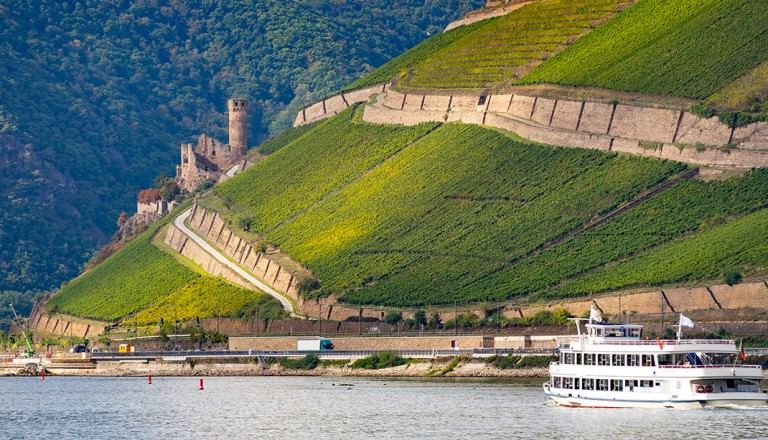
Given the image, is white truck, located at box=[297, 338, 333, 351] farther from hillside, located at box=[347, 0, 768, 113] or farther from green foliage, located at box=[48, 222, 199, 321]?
hillside, located at box=[347, 0, 768, 113]

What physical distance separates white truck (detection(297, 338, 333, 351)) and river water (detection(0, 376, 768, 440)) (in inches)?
416

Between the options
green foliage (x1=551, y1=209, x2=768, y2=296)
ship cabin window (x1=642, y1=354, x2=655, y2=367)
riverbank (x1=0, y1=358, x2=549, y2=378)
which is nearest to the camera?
ship cabin window (x1=642, y1=354, x2=655, y2=367)

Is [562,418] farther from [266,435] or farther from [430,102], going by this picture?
[430,102]

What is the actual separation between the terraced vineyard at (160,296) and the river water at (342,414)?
30.6 metres

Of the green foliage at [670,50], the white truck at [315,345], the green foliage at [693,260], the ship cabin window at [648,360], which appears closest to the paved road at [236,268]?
the white truck at [315,345]

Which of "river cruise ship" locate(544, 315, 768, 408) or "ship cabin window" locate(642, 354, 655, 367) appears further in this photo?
"ship cabin window" locate(642, 354, 655, 367)

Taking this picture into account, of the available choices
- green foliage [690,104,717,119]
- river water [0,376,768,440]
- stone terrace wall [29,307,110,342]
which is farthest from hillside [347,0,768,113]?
river water [0,376,768,440]

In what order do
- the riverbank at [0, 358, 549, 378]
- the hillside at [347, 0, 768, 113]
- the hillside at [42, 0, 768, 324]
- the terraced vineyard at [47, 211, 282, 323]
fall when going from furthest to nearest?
the terraced vineyard at [47, 211, 282, 323] < the hillside at [347, 0, 768, 113] < the hillside at [42, 0, 768, 324] < the riverbank at [0, 358, 549, 378]

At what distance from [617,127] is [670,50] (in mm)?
9419

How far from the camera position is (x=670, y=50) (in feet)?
580

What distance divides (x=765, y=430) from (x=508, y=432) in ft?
39.7

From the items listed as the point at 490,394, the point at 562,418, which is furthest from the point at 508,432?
the point at 490,394

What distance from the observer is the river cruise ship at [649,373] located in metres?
107

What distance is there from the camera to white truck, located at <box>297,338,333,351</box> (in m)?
154
